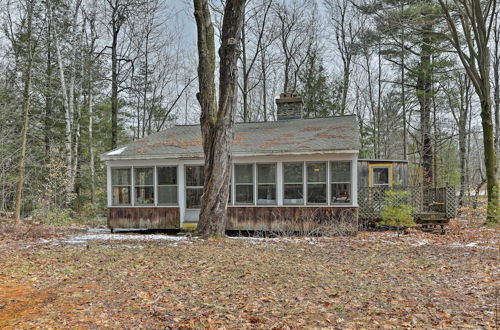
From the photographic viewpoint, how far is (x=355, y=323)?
3.88 m

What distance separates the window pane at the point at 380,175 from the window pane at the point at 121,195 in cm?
→ 1000

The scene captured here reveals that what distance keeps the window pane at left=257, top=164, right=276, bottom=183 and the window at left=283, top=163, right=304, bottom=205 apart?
15.0 inches

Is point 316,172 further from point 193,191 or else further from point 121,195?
point 121,195

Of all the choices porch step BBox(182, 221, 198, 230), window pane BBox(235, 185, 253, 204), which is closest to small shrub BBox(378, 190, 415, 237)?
window pane BBox(235, 185, 253, 204)

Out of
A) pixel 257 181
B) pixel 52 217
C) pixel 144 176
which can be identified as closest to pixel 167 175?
pixel 144 176

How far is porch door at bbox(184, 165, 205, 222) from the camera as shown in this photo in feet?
42.2

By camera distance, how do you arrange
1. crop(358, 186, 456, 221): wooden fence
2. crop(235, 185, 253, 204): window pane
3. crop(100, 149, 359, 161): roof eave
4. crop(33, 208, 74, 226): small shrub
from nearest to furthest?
crop(100, 149, 359, 161): roof eave < crop(235, 185, 253, 204): window pane < crop(358, 186, 456, 221): wooden fence < crop(33, 208, 74, 226): small shrub

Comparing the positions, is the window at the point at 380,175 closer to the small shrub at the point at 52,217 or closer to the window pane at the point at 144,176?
the window pane at the point at 144,176

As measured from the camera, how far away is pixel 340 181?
1171 centimetres

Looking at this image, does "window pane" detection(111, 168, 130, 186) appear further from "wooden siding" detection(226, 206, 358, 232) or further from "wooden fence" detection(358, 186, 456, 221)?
"wooden fence" detection(358, 186, 456, 221)

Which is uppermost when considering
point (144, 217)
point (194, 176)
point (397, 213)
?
point (194, 176)

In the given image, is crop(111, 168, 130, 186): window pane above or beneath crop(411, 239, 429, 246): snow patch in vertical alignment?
above

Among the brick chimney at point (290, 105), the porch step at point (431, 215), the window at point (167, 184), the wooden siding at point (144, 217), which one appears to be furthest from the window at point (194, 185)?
the porch step at point (431, 215)

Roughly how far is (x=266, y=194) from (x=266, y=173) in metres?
0.72
